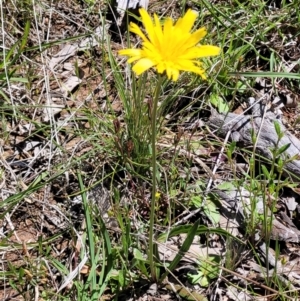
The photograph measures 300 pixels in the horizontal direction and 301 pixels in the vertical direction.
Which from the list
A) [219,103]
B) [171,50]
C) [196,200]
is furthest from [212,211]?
[171,50]

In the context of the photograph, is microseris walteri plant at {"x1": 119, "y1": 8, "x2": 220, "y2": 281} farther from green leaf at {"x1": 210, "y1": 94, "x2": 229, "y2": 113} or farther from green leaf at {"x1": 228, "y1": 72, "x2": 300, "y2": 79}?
green leaf at {"x1": 210, "y1": 94, "x2": 229, "y2": 113}

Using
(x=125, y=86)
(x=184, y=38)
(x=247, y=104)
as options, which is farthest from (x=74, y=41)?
(x=184, y=38)

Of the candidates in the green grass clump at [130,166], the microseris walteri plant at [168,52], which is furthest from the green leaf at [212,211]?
the microseris walteri plant at [168,52]

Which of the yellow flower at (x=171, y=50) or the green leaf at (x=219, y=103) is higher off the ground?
the yellow flower at (x=171, y=50)

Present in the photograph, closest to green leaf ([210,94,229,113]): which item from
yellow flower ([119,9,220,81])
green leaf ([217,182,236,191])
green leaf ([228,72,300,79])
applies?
green leaf ([228,72,300,79])

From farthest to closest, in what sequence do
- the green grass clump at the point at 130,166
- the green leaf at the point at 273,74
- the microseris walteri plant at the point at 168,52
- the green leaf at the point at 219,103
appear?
the green leaf at the point at 219,103
the green leaf at the point at 273,74
the green grass clump at the point at 130,166
the microseris walteri plant at the point at 168,52

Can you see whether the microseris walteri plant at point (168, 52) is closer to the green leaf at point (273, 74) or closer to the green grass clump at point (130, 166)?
the green grass clump at point (130, 166)

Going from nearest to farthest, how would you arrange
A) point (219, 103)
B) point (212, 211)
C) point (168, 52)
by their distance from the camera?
point (168, 52), point (212, 211), point (219, 103)

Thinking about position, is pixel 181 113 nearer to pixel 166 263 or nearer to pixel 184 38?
pixel 166 263

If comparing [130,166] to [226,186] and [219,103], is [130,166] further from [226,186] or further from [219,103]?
[219,103]
